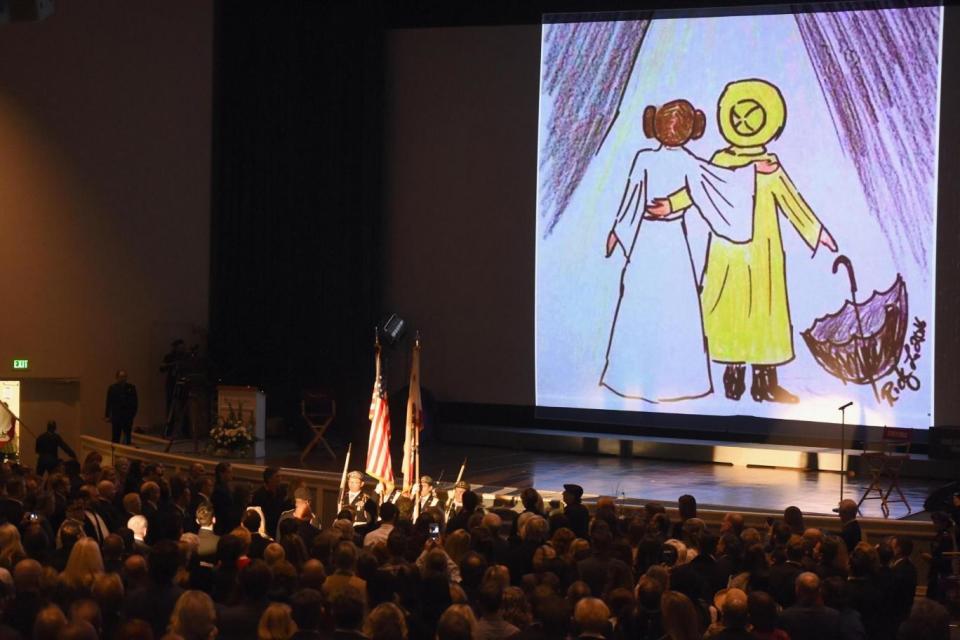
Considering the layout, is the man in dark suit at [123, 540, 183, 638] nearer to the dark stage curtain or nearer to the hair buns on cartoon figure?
the hair buns on cartoon figure

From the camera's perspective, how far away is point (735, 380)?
16484 millimetres

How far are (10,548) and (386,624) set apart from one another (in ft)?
8.83

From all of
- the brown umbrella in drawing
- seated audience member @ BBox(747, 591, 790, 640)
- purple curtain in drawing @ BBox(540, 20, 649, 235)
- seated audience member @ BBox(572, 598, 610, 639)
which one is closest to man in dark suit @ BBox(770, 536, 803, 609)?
seated audience member @ BBox(747, 591, 790, 640)

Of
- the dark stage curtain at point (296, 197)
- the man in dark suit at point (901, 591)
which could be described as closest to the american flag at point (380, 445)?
the dark stage curtain at point (296, 197)

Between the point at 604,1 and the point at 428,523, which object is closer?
the point at 428,523

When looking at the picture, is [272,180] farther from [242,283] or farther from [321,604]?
[321,604]

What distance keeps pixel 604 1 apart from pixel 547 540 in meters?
11.1

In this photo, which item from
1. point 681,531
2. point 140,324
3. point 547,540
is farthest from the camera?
point 140,324

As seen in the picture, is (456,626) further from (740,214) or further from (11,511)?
(740,214)

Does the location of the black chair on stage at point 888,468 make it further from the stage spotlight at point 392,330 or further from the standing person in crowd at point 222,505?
the stage spotlight at point 392,330

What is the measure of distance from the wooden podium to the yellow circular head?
22.7ft

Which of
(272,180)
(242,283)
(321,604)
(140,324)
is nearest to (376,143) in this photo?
(272,180)

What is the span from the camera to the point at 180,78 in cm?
1872

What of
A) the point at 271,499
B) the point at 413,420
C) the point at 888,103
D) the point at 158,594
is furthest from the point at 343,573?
the point at 888,103
